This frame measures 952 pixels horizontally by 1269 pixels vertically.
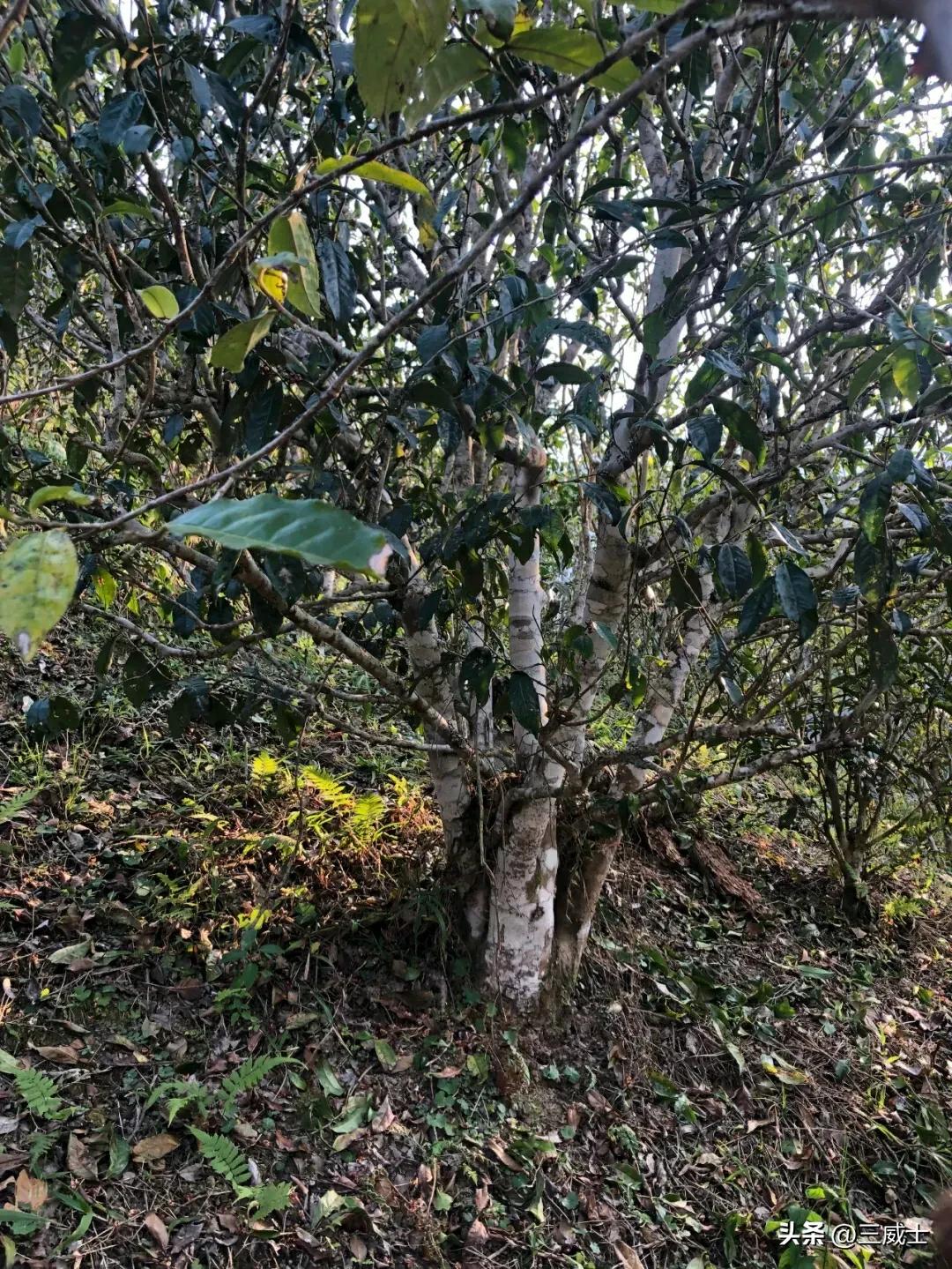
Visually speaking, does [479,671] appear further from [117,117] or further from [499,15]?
[499,15]

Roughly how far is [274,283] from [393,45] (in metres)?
0.23

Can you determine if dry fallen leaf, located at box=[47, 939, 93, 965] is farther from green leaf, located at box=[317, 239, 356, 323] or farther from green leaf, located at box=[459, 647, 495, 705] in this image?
green leaf, located at box=[317, 239, 356, 323]

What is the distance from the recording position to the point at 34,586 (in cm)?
44

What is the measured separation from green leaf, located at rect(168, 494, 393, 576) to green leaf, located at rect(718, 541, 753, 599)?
1195 mm

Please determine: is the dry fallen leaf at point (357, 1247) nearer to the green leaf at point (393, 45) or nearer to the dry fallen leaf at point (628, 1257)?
the dry fallen leaf at point (628, 1257)

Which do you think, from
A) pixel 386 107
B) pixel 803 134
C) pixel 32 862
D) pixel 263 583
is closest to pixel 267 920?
pixel 32 862

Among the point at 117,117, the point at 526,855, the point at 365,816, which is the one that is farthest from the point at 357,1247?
the point at 117,117

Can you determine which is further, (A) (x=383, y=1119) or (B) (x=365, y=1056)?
(B) (x=365, y=1056)

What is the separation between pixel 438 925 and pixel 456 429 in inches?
67.0

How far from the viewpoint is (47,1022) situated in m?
2.09

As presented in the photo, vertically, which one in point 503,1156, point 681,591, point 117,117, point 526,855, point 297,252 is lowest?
point 503,1156

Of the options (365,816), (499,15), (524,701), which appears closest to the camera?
(499,15)

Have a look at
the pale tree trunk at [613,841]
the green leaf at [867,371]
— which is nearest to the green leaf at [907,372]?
the green leaf at [867,371]

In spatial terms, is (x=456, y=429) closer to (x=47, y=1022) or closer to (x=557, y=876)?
(x=557, y=876)
